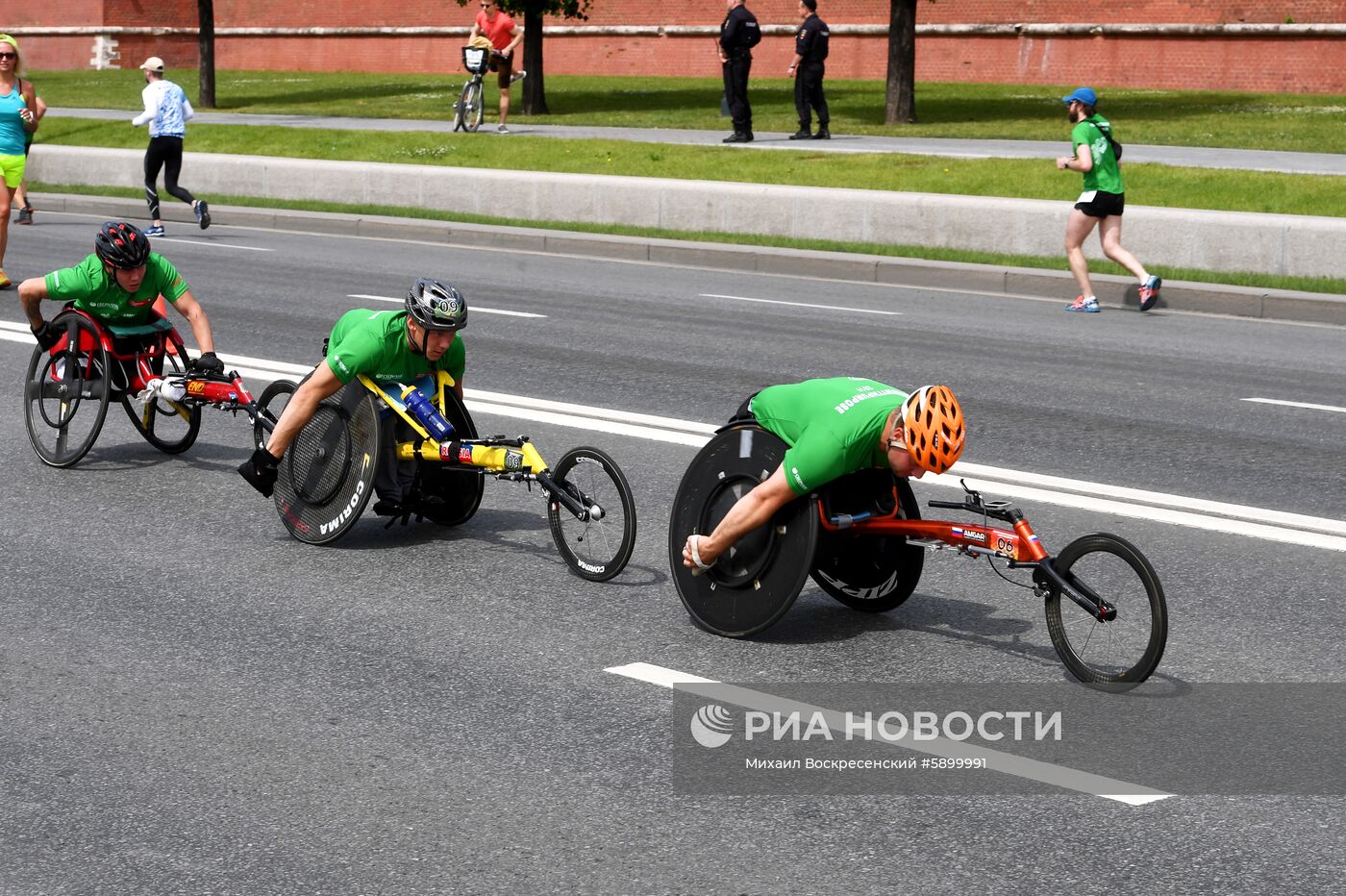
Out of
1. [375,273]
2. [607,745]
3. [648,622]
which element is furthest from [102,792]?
[375,273]

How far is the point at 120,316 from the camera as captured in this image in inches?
357

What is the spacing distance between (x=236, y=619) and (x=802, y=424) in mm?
2225

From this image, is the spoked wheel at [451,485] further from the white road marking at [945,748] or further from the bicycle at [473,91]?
the bicycle at [473,91]

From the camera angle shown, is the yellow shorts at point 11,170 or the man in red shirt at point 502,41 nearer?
the yellow shorts at point 11,170

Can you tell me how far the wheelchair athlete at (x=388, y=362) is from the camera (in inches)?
287

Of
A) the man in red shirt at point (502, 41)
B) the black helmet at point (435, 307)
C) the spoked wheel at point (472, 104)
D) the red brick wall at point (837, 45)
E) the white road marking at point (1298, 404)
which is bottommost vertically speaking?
the white road marking at point (1298, 404)

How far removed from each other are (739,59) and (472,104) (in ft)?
16.6

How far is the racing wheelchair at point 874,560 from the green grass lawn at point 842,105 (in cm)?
2125

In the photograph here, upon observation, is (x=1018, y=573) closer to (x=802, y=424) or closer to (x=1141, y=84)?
(x=802, y=424)

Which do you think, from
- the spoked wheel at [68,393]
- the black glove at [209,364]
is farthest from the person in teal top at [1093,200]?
the spoked wheel at [68,393]

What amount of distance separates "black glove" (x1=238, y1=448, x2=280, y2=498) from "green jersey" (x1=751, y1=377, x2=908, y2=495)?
258cm

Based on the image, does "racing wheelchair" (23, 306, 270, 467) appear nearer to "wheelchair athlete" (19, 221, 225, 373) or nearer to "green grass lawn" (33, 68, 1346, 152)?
"wheelchair athlete" (19, 221, 225, 373)

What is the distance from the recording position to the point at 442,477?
7.83m

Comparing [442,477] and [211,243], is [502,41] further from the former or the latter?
[442,477]
